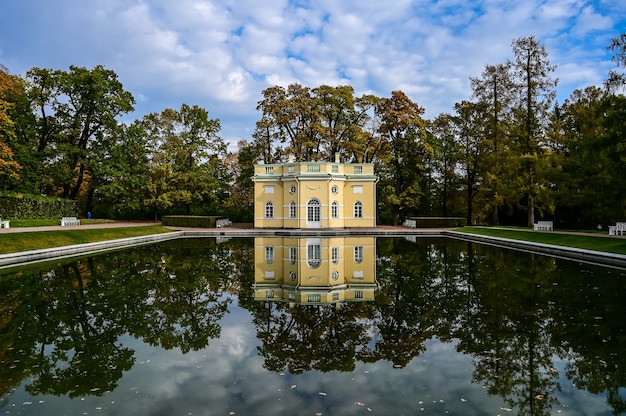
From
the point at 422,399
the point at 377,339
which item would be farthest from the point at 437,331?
the point at 422,399

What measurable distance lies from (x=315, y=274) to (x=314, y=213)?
17.9 meters

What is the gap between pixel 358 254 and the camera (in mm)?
16750

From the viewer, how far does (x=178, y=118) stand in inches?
1453

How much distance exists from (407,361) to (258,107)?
3355 centimetres

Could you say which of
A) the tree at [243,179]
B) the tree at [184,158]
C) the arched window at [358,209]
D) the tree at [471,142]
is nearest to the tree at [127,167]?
the tree at [184,158]

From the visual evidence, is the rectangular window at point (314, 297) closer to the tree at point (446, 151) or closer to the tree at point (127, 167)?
the tree at point (127, 167)

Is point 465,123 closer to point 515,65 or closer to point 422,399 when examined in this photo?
point 515,65

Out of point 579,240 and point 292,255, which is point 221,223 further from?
point 579,240

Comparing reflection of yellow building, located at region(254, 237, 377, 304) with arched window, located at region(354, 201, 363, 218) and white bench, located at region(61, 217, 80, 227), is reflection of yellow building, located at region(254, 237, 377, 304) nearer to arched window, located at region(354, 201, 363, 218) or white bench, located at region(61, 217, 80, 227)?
arched window, located at region(354, 201, 363, 218)

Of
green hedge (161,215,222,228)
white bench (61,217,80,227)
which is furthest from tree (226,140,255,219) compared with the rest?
white bench (61,217,80,227)

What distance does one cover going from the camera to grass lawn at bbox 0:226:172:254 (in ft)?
54.0

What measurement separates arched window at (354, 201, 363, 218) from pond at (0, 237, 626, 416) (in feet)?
65.0

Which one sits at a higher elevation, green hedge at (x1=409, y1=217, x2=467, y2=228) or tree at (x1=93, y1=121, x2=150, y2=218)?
tree at (x1=93, y1=121, x2=150, y2=218)

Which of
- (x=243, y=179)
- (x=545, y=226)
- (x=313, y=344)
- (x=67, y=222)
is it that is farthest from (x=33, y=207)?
(x=545, y=226)
